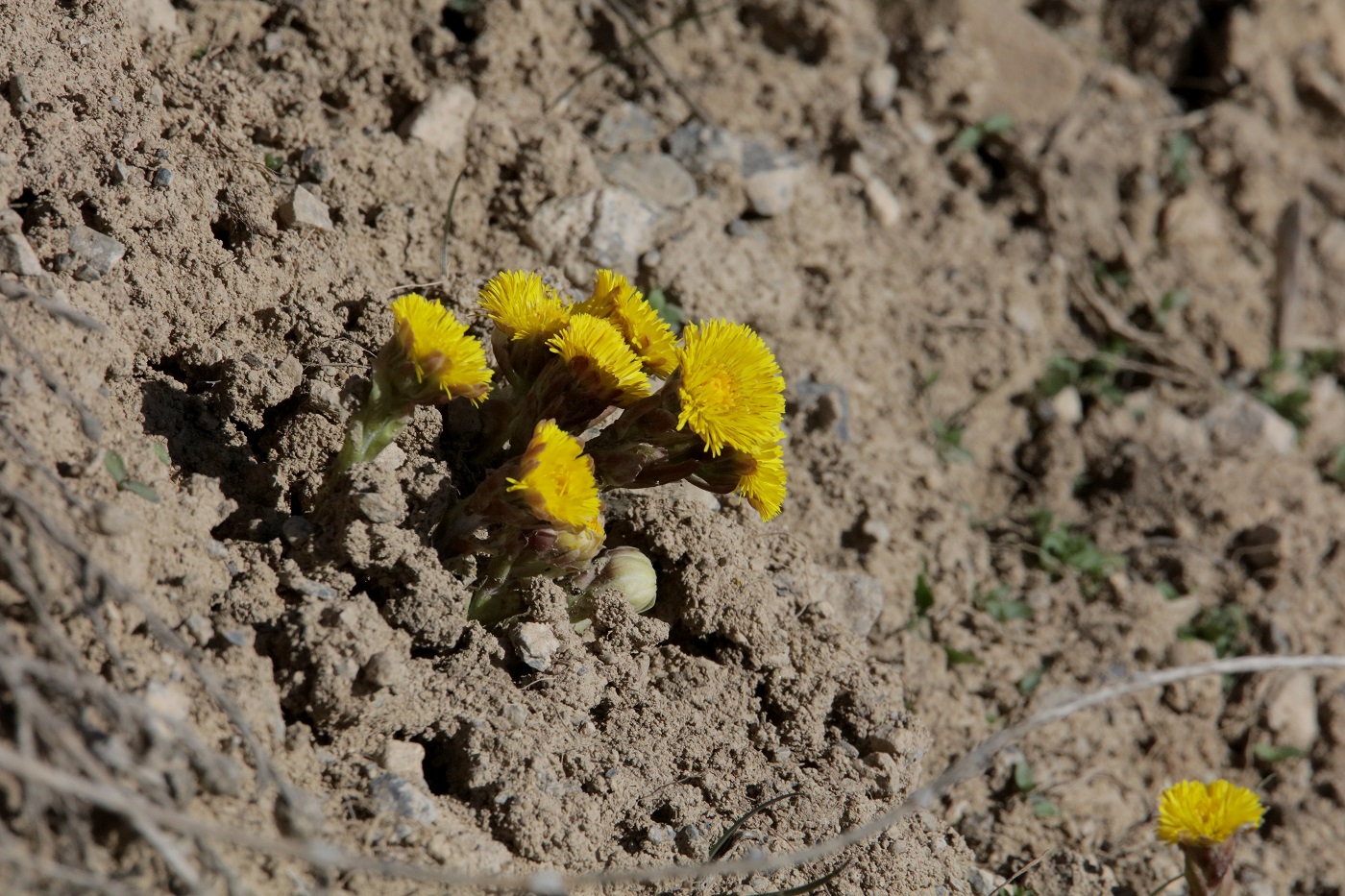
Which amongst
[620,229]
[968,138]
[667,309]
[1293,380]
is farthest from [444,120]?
[1293,380]

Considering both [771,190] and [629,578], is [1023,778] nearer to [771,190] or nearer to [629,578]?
[629,578]

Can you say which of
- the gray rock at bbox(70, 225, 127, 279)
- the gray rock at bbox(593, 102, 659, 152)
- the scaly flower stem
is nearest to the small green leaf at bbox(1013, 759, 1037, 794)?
the scaly flower stem

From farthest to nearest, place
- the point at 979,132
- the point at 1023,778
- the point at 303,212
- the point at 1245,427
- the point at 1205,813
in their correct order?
the point at 979,132 → the point at 1245,427 → the point at 1023,778 → the point at 303,212 → the point at 1205,813

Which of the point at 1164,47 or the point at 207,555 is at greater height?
the point at 207,555

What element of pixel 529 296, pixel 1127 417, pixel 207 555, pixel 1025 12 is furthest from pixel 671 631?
pixel 1025 12

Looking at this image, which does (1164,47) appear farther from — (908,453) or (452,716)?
(452,716)

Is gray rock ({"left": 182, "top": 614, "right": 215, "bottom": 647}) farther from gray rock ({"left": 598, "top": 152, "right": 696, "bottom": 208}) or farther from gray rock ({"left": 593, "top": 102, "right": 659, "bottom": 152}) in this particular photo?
gray rock ({"left": 593, "top": 102, "right": 659, "bottom": 152})

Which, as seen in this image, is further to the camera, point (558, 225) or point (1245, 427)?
point (1245, 427)
